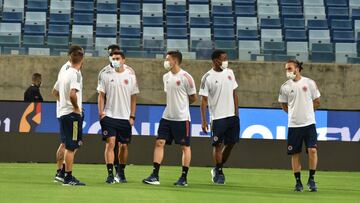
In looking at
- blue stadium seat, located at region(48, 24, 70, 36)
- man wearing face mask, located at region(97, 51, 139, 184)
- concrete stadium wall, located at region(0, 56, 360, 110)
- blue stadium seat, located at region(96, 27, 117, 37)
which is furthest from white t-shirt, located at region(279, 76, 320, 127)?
blue stadium seat, located at region(48, 24, 70, 36)

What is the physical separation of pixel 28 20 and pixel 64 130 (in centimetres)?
1545

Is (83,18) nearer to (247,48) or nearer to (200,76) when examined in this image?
(200,76)

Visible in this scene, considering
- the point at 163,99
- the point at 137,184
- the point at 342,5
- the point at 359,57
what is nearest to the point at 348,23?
the point at 342,5

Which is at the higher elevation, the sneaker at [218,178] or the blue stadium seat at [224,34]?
the blue stadium seat at [224,34]

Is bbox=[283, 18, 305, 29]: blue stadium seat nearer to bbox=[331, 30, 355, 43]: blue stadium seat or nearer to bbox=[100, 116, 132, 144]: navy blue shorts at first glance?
bbox=[331, 30, 355, 43]: blue stadium seat

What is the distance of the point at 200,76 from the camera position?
24.8 metres

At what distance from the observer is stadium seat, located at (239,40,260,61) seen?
24750 millimetres

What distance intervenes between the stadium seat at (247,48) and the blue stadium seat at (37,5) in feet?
22.7

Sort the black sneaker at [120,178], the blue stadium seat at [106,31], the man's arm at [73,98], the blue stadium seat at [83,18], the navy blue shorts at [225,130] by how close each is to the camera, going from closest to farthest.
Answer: the man's arm at [73,98]
the black sneaker at [120,178]
the navy blue shorts at [225,130]
the blue stadium seat at [106,31]
the blue stadium seat at [83,18]

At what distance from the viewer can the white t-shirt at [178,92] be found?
14.9 metres

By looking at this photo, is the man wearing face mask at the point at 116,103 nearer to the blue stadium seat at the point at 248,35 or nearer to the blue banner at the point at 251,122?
the blue banner at the point at 251,122

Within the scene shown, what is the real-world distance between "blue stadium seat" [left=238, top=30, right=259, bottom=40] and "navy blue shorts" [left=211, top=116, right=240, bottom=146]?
40.5ft

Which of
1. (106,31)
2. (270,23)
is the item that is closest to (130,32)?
(106,31)

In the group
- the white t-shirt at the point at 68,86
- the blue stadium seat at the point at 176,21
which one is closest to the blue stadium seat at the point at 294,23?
the blue stadium seat at the point at 176,21
